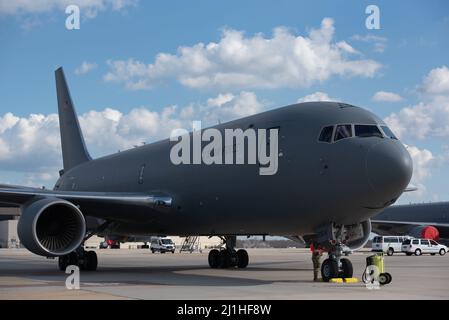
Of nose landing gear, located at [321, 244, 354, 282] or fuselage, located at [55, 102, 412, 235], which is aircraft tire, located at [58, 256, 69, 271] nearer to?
fuselage, located at [55, 102, 412, 235]

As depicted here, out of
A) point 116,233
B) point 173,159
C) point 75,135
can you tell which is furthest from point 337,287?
point 75,135

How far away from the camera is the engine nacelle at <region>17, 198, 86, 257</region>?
1722 cm

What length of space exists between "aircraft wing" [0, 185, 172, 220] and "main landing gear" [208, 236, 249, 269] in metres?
4.69

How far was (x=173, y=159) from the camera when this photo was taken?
2084 centimetres

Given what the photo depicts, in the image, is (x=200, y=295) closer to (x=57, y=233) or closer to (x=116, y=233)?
(x=57, y=233)

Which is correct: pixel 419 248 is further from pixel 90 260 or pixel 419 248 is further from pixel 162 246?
pixel 90 260

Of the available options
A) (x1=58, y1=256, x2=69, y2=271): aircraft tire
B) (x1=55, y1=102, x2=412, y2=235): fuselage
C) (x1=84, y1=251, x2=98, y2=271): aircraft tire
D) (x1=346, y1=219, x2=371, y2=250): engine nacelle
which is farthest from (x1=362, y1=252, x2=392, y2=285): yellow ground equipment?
(x1=58, y1=256, x2=69, y2=271): aircraft tire

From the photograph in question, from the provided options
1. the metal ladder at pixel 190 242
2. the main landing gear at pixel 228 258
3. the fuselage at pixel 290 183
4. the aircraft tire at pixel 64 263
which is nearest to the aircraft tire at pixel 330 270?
the fuselage at pixel 290 183

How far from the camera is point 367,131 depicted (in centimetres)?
1535

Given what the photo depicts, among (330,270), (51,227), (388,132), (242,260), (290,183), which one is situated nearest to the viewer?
(330,270)

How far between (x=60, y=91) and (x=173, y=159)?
12202mm

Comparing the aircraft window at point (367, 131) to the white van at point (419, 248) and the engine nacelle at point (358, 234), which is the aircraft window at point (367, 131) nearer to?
the engine nacelle at point (358, 234)

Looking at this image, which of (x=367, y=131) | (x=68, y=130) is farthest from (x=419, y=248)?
(x=367, y=131)

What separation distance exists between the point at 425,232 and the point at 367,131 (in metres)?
43.0
